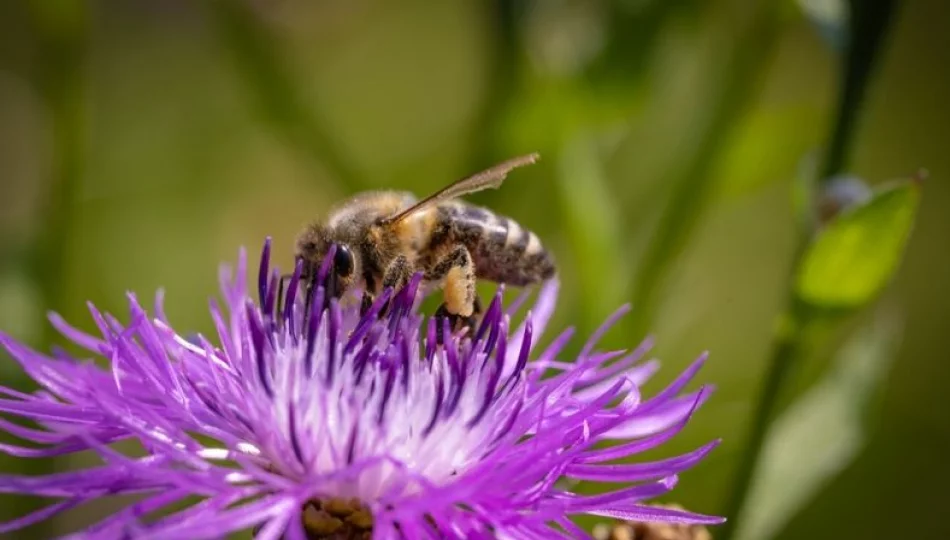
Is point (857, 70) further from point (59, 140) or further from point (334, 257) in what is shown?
point (59, 140)

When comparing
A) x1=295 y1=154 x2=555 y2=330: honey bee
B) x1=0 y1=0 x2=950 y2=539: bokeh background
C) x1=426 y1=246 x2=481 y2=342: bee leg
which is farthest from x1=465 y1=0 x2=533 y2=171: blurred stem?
x1=426 y1=246 x2=481 y2=342: bee leg

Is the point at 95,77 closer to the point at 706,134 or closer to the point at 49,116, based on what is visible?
the point at 49,116

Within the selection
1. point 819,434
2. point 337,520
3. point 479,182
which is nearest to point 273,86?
point 479,182

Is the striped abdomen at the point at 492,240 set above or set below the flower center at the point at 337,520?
above

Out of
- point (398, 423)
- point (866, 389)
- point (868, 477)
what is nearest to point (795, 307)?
point (866, 389)

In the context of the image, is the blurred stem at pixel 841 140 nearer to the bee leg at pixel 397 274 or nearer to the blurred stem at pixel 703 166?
the blurred stem at pixel 703 166

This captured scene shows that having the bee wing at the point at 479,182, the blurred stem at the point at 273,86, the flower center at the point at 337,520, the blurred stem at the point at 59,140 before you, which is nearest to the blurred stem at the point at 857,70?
the bee wing at the point at 479,182
